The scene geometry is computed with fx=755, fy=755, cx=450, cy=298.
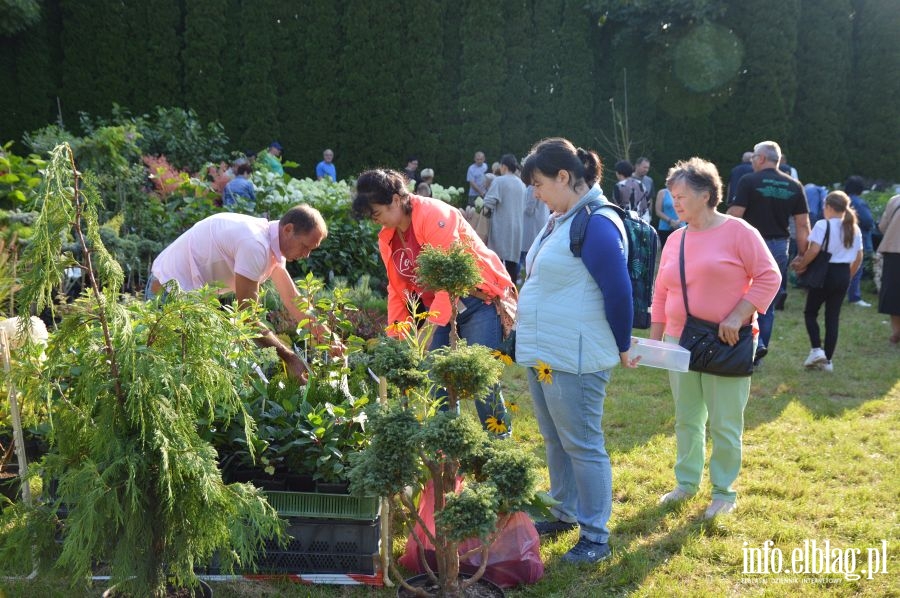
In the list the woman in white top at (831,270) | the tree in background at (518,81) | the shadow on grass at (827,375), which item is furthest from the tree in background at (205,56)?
the woman in white top at (831,270)

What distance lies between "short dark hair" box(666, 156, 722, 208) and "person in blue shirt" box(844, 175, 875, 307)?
5.53 meters

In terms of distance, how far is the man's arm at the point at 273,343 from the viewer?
3711mm

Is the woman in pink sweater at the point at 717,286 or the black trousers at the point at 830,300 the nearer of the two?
the woman in pink sweater at the point at 717,286

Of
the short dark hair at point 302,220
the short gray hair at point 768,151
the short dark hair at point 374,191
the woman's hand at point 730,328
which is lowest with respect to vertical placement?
the woman's hand at point 730,328

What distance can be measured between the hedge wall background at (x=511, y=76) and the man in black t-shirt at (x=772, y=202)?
1056 cm

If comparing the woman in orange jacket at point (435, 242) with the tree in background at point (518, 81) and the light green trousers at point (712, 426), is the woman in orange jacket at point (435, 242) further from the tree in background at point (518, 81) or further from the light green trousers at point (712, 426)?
the tree in background at point (518, 81)

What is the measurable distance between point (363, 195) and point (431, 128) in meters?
13.4

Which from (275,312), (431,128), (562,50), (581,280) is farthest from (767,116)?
(581,280)

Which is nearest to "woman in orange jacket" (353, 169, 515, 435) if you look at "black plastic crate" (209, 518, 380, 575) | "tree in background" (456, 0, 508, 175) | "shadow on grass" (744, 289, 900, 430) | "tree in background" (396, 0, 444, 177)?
"black plastic crate" (209, 518, 380, 575)

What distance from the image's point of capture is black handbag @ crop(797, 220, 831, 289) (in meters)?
6.55

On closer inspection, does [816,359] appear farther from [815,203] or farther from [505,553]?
[815,203]

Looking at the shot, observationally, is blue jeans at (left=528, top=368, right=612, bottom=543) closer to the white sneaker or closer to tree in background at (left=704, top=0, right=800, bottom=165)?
the white sneaker

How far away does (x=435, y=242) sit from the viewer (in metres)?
3.71

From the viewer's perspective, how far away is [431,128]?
54.9 feet
